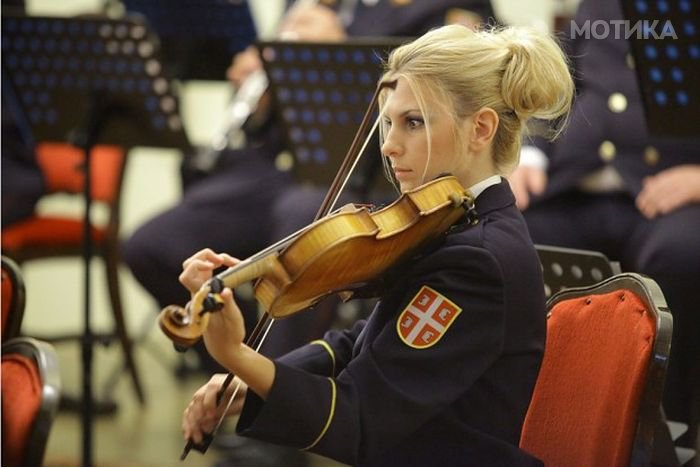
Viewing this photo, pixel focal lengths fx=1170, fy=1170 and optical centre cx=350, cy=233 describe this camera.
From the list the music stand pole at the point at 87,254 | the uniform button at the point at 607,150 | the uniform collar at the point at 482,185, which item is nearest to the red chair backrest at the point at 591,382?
the uniform collar at the point at 482,185

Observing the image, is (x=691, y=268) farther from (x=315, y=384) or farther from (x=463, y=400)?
(x=315, y=384)

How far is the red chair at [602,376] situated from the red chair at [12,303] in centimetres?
79

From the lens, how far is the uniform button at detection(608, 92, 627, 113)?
111 inches

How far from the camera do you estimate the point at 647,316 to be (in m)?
1.52

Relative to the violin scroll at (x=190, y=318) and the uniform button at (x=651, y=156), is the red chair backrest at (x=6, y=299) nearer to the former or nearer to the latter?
the violin scroll at (x=190, y=318)

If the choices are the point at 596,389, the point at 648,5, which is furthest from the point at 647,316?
the point at 648,5

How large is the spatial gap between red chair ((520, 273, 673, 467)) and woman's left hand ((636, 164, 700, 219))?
960 millimetres

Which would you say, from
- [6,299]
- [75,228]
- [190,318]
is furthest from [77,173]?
[190,318]

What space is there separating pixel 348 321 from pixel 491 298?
8.38 ft

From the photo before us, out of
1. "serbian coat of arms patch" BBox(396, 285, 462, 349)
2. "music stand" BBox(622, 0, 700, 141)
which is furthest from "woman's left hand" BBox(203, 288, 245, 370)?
"music stand" BBox(622, 0, 700, 141)

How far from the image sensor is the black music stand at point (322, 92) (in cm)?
261

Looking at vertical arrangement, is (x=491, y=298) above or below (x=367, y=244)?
below

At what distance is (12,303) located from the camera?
1811mm

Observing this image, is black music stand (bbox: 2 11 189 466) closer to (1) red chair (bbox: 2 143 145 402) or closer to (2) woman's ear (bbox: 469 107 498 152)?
(1) red chair (bbox: 2 143 145 402)
